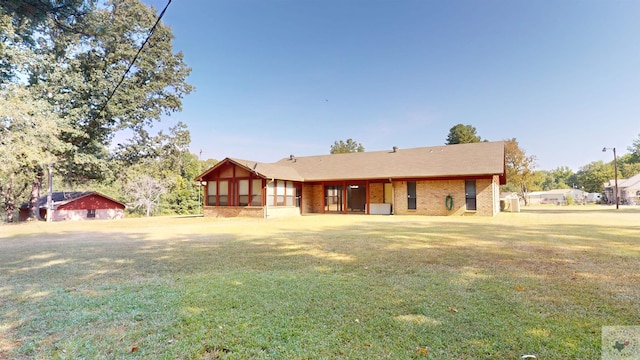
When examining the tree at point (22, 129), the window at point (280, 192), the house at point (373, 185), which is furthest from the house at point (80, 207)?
the window at point (280, 192)

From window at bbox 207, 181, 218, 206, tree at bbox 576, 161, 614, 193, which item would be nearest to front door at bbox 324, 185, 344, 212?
window at bbox 207, 181, 218, 206

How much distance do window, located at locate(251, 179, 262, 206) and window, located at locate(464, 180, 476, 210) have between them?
468 inches

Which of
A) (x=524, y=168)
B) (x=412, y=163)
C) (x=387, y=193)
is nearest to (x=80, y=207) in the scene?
(x=387, y=193)

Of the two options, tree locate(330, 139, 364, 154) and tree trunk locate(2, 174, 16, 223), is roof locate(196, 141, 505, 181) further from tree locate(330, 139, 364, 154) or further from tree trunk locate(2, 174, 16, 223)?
tree locate(330, 139, 364, 154)

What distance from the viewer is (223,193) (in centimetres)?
2042

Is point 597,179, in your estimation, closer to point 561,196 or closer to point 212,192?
point 561,196

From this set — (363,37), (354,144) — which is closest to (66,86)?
(363,37)

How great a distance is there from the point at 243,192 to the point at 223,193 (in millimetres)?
1577

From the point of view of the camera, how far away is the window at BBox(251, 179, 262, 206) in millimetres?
19203

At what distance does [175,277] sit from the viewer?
470cm

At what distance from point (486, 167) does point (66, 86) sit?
2541 centimetres

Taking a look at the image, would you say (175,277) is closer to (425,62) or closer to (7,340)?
(7,340)

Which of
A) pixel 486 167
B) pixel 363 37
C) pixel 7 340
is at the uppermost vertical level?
pixel 363 37

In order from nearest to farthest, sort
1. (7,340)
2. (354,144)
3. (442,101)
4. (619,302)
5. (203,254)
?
(7,340) < (619,302) < (203,254) < (442,101) < (354,144)
